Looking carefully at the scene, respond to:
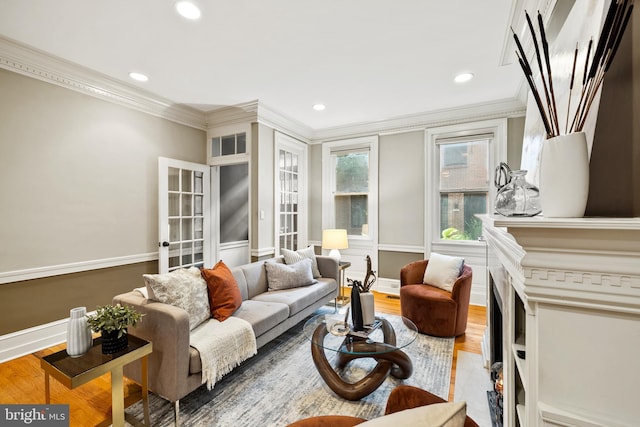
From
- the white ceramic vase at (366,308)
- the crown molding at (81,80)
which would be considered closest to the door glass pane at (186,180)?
the crown molding at (81,80)

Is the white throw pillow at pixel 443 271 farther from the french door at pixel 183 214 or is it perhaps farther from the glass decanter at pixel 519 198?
the french door at pixel 183 214

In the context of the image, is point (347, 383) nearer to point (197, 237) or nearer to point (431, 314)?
point (431, 314)

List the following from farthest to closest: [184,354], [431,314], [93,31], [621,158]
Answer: [431,314]
[93,31]
[184,354]
[621,158]

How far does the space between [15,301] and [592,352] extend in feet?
12.5

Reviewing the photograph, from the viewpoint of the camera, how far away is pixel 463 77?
294cm

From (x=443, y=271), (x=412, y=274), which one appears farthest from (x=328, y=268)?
(x=443, y=271)

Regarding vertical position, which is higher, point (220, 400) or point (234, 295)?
point (234, 295)

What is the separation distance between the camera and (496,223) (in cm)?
72

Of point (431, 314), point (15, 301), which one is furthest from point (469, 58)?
point (15, 301)

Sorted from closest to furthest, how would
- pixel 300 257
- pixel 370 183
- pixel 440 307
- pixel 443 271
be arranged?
pixel 440 307, pixel 443 271, pixel 300 257, pixel 370 183

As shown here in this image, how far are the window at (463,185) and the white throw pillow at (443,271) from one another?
1.02 meters

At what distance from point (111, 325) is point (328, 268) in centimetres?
244

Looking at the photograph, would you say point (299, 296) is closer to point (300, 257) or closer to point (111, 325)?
point (300, 257)

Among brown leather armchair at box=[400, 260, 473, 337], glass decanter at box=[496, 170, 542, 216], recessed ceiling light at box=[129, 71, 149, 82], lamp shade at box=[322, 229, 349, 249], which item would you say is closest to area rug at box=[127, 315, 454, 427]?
brown leather armchair at box=[400, 260, 473, 337]
